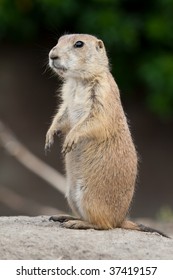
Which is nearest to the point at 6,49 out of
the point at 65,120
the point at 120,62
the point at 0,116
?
the point at 0,116

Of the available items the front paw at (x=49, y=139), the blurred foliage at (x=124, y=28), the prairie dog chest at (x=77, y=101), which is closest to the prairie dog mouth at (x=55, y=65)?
the prairie dog chest at (x=77, y=101)

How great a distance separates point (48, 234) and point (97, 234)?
0.48 meters

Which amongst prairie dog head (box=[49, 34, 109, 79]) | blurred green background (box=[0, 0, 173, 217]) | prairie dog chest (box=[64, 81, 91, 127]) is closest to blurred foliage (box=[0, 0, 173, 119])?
blurred green background (box=[0, 0, 173, 217])

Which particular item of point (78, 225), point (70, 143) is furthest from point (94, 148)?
point (78, 225)

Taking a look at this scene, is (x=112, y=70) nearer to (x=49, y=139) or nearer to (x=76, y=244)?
(x=49, y=139)

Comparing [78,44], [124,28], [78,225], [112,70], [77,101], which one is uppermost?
[124,28]

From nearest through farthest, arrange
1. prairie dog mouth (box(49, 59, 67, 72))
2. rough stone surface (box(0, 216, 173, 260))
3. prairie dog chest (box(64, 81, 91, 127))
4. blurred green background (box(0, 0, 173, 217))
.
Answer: rough stone surface (box(0, 216, 173, 260)) → prairie dog mouth (box(49, 59, 67, 72)) → prairie dog chest (box(64, 81, 91, 127)) → blurred green background (box(0, 0, 173, 217))

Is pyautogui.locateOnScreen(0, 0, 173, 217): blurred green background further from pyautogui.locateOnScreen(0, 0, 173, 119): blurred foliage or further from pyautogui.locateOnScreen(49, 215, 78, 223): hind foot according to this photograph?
pyautogui.locateOnScreen(49, 215, 78, 223): hind foot

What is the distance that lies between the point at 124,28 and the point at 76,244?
321 inches

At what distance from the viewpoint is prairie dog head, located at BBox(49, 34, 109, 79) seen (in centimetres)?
820

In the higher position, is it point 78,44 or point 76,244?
point 78,44

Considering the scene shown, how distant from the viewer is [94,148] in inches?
Answer: 318

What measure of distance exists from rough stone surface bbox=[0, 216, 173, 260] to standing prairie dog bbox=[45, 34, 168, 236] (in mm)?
295

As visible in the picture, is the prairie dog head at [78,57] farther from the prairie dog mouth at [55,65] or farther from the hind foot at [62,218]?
the hind foot at [62,218]
